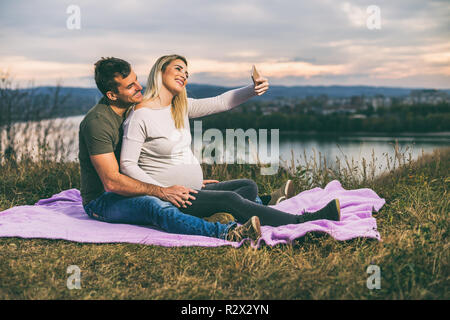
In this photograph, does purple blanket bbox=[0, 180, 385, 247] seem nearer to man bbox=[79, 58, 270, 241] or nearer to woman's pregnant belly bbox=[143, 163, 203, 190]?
man bbox=[79, 58, 270, 241]

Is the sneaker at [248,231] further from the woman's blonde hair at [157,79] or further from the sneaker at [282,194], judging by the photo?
the sneaker at [282,194]

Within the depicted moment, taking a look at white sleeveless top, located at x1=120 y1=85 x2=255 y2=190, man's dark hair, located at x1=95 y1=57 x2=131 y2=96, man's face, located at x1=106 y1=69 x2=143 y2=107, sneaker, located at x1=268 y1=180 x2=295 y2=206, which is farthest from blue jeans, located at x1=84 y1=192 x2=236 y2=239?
sneaker, located at x1=268 y1=180 x2=295 y2=206

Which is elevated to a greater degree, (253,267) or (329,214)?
(329,214)

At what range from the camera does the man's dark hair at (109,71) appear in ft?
11.6

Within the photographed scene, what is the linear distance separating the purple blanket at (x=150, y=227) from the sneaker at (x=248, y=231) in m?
0.06

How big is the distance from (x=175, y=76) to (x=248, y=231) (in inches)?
58.3

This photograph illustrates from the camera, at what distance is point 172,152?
3.72 meters

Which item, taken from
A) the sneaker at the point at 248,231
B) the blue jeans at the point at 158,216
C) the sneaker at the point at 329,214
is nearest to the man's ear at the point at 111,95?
the blue jeans at the point at 158,216

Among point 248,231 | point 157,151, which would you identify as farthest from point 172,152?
point 248,231

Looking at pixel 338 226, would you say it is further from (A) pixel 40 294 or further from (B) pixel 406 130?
(B) pixel 406 130

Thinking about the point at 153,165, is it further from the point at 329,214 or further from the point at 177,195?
the point at 329,214

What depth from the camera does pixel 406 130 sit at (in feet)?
105
